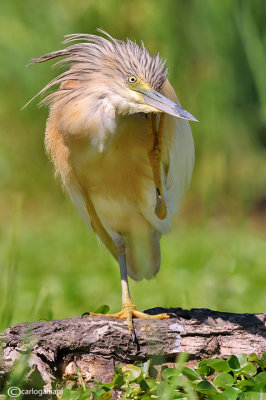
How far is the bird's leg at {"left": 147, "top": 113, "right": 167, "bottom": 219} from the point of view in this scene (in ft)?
10.6

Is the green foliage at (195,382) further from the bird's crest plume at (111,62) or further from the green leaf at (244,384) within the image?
the bird's crest plume at (111,62)

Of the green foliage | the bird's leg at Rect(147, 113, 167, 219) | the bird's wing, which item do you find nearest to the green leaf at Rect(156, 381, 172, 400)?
the green foliage

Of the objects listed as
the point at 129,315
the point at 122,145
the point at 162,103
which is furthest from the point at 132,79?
the point at 129,315

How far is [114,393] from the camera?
2.62 m

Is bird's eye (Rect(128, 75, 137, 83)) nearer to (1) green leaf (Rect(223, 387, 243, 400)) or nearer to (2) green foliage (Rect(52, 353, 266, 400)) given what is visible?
(2) green foliage (Rect(52, 353, 266, 400))

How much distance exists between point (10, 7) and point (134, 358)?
155 inches

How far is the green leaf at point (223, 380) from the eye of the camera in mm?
2605

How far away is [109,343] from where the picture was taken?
9.29 feet

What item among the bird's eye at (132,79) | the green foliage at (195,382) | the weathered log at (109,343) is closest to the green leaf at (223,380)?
the green foliage at (195,382)

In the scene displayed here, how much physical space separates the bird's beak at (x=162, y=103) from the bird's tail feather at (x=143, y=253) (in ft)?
2.70

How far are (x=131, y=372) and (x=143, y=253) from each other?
44.5 inches

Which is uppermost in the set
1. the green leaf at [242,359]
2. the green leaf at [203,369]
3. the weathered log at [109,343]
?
the weathered log at [109,343]

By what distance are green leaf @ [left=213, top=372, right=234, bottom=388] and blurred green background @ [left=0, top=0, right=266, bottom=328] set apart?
96 cm

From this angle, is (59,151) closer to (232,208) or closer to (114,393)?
(114,393)
